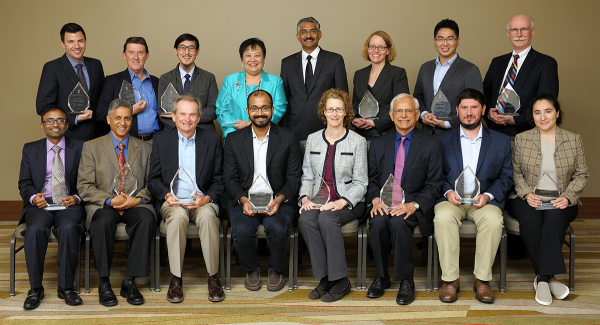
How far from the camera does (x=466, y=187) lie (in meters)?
3.58

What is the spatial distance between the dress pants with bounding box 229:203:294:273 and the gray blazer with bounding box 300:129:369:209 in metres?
0.30

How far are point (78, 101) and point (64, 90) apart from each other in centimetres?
25

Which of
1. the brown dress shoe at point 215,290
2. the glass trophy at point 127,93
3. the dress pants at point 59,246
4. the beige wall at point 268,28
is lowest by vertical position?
the brown dress shoe at point 215,290

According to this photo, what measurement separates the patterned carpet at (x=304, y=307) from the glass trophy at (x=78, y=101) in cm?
129

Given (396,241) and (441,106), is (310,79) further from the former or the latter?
(396,241)

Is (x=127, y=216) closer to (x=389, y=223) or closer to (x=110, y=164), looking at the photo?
(x=110, y=164)

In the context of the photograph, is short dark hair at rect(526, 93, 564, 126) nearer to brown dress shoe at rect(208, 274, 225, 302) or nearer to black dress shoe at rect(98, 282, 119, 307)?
brown dress shoe at rect(208, 274, 225, 302)

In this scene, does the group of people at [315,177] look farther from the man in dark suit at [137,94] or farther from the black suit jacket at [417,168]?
the man in dark suit at [137,94]

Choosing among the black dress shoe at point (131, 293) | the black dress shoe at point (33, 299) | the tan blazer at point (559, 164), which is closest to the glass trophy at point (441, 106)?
the tan blazer at point (559, 164)

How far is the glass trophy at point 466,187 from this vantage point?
11.7 ft

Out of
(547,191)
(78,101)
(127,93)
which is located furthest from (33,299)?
(547,191)

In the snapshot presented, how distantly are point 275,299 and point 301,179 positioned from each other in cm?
90

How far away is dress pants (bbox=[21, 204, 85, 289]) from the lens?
3.36 meters

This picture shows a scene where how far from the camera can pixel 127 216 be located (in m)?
3.60
